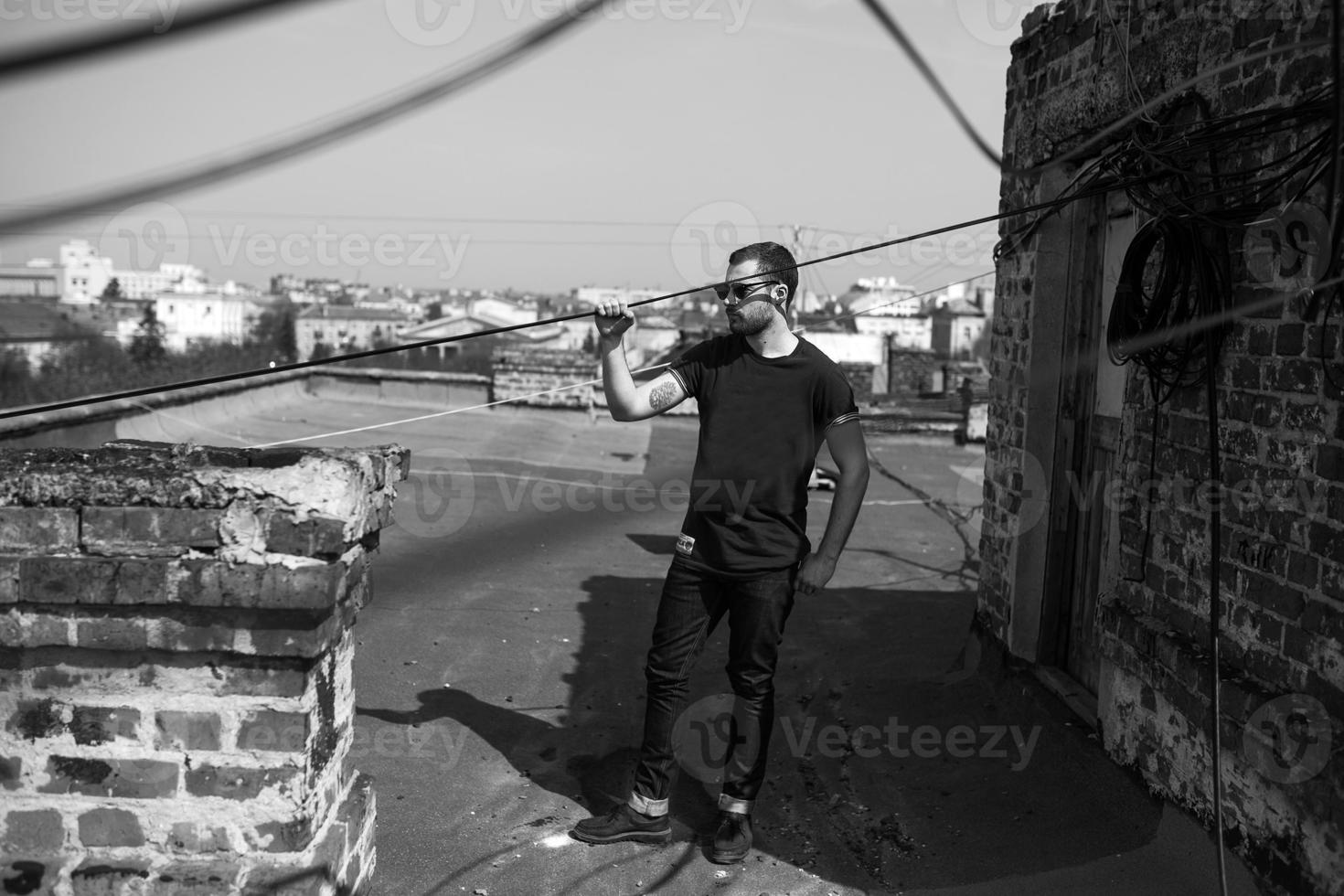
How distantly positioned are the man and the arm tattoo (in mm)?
67

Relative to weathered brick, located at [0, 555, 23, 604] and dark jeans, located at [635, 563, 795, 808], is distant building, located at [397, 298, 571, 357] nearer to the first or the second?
dark jeans, located at [635, 563, 795, 808]

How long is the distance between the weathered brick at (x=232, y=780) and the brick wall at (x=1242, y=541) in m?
2.83

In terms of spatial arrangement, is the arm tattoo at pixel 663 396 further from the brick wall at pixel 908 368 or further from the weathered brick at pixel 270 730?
the brick wall at pixel 908 368

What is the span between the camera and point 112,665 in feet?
9.61

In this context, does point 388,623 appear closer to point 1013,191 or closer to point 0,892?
point 0,892

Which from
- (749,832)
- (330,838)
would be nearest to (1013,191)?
(749,832)

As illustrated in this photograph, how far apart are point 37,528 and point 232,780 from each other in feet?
2.57

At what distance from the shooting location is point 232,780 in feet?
9.71

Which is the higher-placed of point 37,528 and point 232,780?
point 37,528

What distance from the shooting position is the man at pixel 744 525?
3949mm

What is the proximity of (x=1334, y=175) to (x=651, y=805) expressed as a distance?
2812 millimetres

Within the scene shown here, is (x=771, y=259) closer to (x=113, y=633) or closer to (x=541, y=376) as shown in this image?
(x=113, y=633)

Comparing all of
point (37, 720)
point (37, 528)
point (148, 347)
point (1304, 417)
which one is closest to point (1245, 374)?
point (1304, 417)

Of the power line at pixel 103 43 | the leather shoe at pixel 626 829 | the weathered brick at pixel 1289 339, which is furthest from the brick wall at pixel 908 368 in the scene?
the power line at pixel 103 43
